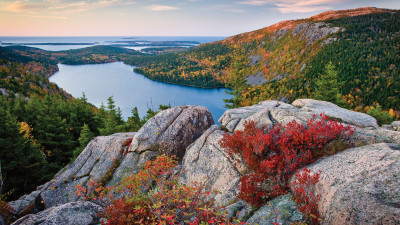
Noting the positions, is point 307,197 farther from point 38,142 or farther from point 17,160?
point 38,142

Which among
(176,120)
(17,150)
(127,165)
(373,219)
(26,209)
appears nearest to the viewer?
(373,219)

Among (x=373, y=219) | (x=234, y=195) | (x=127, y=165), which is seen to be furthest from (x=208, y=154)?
(x=373, y=219)

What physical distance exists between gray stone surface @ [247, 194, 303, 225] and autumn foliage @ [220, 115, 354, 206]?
0.34m

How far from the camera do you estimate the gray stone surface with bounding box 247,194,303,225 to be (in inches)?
269

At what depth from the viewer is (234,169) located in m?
11.0

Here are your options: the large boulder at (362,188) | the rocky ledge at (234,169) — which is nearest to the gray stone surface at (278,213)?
the rocky ledge at (234,169)

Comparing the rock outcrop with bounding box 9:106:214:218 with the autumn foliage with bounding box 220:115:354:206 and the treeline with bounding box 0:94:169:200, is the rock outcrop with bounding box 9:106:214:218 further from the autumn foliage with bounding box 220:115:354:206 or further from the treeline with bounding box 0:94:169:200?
the autumn foliage with bounding box 220:115:354:206

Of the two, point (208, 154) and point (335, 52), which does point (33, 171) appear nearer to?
point (208, 154)

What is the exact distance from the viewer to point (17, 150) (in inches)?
958

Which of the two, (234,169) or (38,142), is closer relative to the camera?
(234,169)

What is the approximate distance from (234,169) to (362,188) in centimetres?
592

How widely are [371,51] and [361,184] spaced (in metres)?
206

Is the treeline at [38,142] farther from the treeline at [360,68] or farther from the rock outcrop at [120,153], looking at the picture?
the treeline at [360,68]

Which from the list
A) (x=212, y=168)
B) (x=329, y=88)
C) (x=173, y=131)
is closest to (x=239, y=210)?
(x=212, y=168)
